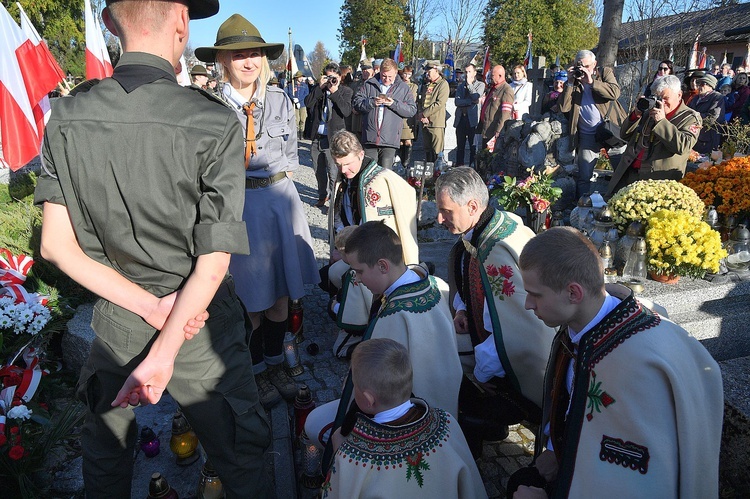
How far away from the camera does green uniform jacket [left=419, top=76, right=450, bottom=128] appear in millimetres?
10031

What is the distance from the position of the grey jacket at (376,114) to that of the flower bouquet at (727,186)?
3.92 meters

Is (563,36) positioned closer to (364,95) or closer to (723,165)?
(364,95)

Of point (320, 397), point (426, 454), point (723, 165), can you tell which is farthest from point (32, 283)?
point (723, 165)

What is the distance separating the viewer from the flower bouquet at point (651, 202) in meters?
4.70

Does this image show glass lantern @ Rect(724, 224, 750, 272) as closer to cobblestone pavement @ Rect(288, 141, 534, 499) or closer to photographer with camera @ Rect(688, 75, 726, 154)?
cobblestone pavement @ Rect(288, 141, 534, 499)

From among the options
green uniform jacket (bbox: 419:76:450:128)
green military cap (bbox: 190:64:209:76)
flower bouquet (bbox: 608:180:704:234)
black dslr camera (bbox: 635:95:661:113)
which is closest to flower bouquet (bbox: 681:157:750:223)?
flower bouquet (bbox: 608:180:704:234)

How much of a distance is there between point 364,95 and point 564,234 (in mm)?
6364

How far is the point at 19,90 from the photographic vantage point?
5148 mm

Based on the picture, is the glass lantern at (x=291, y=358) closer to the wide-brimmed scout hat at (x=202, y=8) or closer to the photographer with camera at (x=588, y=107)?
the wide-brimmed scout hat at (x=202, y=8)

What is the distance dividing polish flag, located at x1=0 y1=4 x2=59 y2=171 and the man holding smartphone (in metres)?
3.94

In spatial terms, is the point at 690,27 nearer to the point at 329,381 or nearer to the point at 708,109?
the point at 708,109

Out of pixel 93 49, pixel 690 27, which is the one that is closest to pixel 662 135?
pixel 93 49

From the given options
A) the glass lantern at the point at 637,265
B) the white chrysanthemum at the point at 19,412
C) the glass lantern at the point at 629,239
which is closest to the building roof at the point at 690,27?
the glass lantern at the point at 629,239

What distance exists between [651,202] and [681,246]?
1.93 ft
